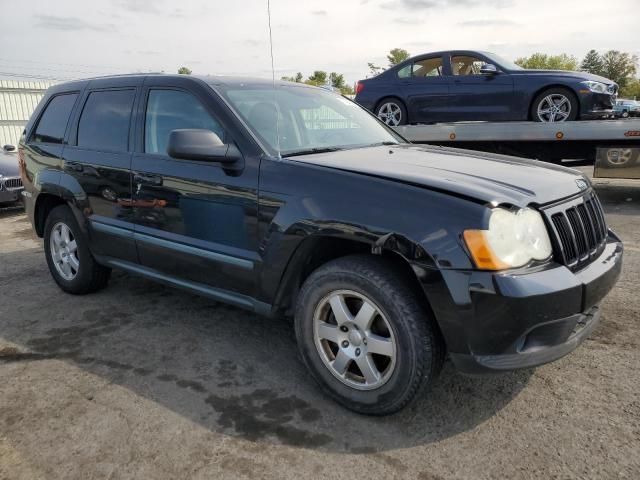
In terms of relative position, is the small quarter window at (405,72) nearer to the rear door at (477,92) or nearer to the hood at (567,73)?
the rear door at (477,92)

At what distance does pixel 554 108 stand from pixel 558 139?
0.55 meters

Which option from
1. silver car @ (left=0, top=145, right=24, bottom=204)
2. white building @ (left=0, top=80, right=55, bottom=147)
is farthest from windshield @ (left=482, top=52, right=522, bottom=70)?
white building @ (left=0, top=80, right=55, bottom=147)

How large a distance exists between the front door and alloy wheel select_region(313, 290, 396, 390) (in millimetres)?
571

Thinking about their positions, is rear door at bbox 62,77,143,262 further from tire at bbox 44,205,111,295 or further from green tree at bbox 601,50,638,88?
green tree at bbox 601,50,638,88

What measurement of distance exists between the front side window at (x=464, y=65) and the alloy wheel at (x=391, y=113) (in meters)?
1.10

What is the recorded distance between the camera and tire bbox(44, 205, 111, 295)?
173 inches

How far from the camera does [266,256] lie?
2.99 metres

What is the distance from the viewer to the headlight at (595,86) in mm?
7742

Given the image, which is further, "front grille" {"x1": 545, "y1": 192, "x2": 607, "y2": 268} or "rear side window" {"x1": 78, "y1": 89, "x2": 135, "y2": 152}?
"rear side window" {"x1": 78, "y1": 89, "x2": 135, "y2": 152}

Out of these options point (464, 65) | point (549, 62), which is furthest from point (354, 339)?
point (549, 62)

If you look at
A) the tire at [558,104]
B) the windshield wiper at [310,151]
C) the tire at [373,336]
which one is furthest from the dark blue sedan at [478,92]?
the tire at [373,336]

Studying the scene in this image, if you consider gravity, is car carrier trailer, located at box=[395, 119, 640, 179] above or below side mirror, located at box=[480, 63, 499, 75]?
below

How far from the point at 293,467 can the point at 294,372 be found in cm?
88

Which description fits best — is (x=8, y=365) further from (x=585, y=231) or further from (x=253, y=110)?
(x=585, y=231)
